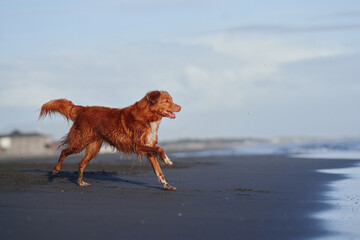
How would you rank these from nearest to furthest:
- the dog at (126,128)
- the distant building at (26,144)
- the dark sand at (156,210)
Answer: the dark sand at (156,210) < the dog at (126,128) < the distant building at (26,144)

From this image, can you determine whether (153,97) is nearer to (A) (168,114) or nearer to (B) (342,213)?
(A) (168,114)

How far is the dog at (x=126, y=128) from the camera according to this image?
911 centimetres

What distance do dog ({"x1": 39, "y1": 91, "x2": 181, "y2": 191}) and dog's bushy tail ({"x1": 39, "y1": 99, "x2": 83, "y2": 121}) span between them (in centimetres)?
2

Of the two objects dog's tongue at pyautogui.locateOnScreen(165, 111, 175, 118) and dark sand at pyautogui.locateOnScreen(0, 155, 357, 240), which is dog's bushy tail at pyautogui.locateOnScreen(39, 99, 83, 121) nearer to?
dark sand at pyautogui.locateOnScreen(0, 155, 357, 240)

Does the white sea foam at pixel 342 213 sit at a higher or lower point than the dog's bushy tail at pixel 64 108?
lower

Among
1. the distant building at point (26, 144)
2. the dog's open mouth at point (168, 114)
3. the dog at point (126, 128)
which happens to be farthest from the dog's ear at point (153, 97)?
the distant building at point (26, 144)

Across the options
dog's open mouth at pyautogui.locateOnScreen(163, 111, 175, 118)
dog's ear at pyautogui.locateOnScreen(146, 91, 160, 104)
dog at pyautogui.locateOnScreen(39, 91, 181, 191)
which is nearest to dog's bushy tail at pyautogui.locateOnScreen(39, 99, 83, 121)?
dog at pyautogui.locateOnScreen(39, 91, 181, 191)

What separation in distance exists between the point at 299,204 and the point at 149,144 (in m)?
3.03

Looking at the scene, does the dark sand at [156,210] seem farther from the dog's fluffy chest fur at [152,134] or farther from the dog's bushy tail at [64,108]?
the dog's bushy tail at [64,108]

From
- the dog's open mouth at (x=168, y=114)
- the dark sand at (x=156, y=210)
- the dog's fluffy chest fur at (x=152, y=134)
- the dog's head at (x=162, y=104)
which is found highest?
the dog's head at (x=162, y=104)

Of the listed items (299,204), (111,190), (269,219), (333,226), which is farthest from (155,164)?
(333,226)

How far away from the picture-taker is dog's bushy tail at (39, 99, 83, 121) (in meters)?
9.98

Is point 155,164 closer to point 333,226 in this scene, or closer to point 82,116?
point 82,116

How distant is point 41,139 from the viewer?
145 ft
